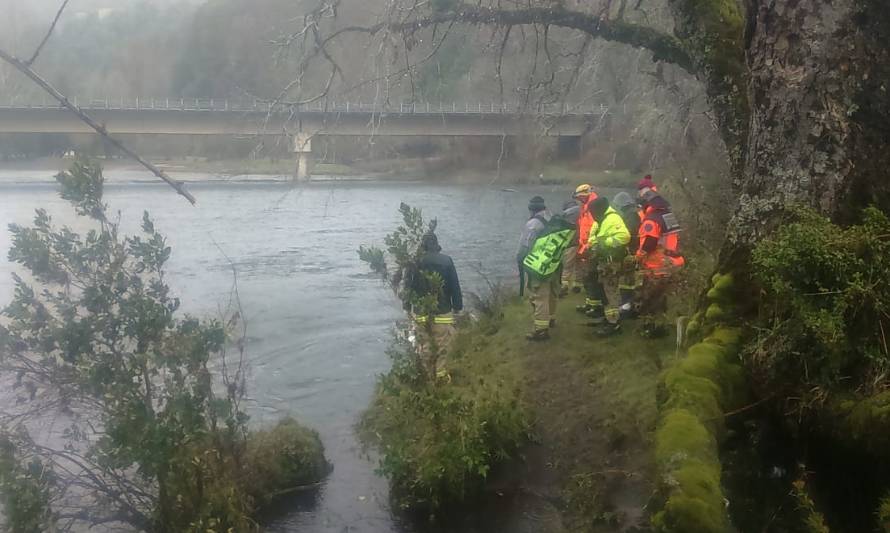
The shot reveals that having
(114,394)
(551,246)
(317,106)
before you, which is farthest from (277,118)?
(114,394)

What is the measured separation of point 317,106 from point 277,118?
24.4 inches

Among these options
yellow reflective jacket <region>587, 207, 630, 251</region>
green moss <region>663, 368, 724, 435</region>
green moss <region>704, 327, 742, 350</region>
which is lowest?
green moss <region>663, 368, 724, 435</region>

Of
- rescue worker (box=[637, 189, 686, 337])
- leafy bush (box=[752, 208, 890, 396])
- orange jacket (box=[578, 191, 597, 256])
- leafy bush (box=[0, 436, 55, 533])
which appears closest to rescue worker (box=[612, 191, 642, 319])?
rescue worker (box=[637, 189, 686, 337])

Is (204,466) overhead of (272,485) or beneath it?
overhead

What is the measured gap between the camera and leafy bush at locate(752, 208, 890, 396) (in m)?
3.66

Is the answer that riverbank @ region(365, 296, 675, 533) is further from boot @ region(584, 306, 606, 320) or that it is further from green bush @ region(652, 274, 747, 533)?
green bush @ region(652, 274, 747, 533)

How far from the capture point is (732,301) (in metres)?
5.09

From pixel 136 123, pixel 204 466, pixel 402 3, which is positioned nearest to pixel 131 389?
pixel 204 466

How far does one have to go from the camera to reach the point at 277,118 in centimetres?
1038

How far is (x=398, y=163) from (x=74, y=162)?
2635cm

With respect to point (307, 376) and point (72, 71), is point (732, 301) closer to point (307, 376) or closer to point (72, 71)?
point (307, 376)

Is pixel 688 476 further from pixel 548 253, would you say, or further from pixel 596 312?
pixel 596 312

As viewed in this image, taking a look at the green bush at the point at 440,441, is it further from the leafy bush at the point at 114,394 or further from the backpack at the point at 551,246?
the backpack at the point at 551,246

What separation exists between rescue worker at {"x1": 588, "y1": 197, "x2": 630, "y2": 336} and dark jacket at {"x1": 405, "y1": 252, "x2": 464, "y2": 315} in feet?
5.35
